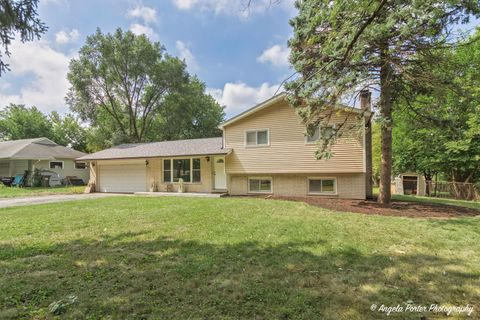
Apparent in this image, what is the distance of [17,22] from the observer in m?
4.18

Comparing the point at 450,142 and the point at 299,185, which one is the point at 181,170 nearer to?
the point at 299,185

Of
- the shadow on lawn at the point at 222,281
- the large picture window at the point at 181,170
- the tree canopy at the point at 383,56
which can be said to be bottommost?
the shadow on lawn at the point at 222,281

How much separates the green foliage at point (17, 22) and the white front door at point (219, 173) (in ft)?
34.3

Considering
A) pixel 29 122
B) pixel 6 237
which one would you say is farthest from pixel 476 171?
pixel 29 122

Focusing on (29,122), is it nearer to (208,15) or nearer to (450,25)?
(208,15)

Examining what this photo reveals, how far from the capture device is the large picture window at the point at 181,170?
49.2 feet

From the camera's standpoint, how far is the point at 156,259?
4246 mm

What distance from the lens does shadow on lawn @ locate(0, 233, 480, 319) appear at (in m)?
2.82

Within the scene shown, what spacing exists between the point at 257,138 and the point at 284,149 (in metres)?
1.55

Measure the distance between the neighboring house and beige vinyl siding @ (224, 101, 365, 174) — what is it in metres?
16.4

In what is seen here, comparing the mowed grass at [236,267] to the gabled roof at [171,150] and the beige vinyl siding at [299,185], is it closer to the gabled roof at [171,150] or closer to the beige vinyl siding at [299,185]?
the beige vinyl siding at [299,185]

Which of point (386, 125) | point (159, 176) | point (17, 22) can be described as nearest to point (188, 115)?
point (159, 176)

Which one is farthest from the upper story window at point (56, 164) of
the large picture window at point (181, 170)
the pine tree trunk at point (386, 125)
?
the pine tree trunk at point (386, 125)

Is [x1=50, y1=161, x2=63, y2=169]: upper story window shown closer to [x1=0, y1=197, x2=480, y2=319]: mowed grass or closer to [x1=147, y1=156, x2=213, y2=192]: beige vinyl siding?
[x1=147, y1=156, x2=213, y2=192]: beige vinyl siding
